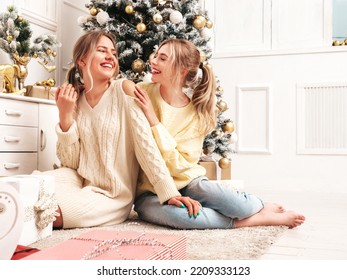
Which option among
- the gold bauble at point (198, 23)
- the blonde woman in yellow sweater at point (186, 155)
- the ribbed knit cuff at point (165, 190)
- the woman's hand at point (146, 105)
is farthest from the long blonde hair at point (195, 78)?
the gold bauble at point (198, 23)

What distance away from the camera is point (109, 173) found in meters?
1.64

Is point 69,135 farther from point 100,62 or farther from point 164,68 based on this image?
point 164,68

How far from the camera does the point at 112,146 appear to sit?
1667 millimetres

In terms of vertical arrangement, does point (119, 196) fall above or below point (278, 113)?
below

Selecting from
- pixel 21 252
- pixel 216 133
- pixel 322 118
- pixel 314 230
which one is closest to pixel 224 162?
pixel 216 133

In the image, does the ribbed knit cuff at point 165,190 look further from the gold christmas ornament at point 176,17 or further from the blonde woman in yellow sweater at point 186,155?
the gold christmas ornament at point 176,17

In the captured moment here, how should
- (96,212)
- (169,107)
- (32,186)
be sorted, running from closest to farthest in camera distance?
(32,186), (96,212), (169,107)

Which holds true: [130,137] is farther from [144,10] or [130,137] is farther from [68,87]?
[144,10]

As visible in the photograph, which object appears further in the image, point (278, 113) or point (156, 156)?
point (278, 113)

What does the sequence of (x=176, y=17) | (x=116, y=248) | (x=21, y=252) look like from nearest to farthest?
(x=116, y=248) → (x=21, y=252) → (x=176, y=17)

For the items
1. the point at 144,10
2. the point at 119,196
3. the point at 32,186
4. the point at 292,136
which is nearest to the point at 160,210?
the point at 119,196

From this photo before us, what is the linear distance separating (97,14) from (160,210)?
1.40 meters

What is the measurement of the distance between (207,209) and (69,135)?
21.3 inches

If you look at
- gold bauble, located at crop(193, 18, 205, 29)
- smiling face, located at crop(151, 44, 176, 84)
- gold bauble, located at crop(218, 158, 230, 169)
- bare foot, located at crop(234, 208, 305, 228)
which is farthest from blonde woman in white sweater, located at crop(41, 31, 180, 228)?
gold bauble, located at crop(218, 158, 230, 169)
